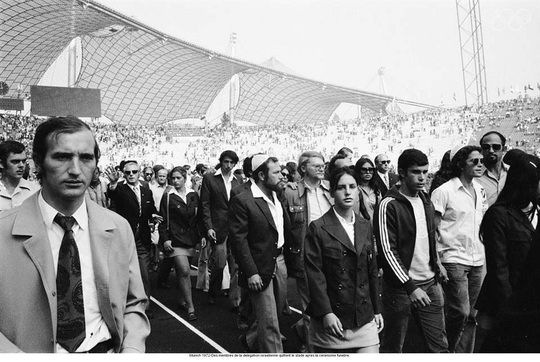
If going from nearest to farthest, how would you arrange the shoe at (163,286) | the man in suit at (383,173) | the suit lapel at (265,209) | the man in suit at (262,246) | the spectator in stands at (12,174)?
the man in suit at (262,246)
the suit lapel at (265,209)
the spectator in stands at (12,174)
the man in suit at (383,173)
the shoe at (163,286)

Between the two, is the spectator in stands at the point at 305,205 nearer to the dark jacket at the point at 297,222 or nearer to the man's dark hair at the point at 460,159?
the dark jacket at the point at 297,222

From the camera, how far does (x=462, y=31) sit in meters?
4.27

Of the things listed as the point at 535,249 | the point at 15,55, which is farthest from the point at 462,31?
the point at 15,55

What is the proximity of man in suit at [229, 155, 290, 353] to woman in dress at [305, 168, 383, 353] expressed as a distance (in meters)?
0.89

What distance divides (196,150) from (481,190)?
1243 inches

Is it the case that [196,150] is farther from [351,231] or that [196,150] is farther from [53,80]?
[351,231]

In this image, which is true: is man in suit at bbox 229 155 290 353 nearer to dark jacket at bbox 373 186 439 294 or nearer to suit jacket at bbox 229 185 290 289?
suit jacket at bbox 229 185 290 289

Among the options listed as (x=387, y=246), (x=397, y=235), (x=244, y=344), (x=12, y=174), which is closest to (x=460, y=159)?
(x=397, y=235)

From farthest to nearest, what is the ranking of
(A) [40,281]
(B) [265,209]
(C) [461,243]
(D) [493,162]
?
1. (D) [493,162]
2. (B) [265,209]
3. (C) [461,243]
4. (A) [40,281]

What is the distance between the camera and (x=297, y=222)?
4480 millimetres

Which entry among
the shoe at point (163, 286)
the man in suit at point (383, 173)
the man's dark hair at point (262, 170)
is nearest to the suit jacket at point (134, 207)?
the shoe at point (163, 286)

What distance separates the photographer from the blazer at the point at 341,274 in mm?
2762

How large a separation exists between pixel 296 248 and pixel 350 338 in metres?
1.55

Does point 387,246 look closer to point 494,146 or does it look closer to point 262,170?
point 262,170
